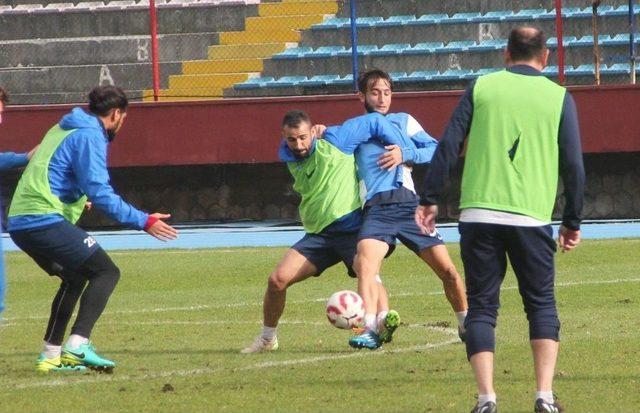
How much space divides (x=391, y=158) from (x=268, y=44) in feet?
51.9

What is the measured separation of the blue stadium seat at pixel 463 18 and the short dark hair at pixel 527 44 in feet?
58.4

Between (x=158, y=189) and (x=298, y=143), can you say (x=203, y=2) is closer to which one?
(x=158, y=189)

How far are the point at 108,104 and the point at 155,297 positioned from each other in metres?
5.32

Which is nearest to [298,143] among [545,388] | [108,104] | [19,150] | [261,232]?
[108,104]

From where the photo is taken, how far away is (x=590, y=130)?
68.2 feet

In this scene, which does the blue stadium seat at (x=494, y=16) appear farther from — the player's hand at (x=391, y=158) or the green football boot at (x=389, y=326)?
the green football boot at (x=389, y=326)

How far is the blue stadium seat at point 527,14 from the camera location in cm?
2384

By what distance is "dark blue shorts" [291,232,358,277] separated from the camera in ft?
31.4

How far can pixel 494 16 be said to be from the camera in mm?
24281

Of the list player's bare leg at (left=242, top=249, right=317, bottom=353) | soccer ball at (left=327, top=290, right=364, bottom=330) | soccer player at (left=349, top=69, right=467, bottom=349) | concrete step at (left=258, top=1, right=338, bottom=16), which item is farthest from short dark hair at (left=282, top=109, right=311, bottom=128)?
concrete step at (left=258, top=1, right=338, bottom=16)

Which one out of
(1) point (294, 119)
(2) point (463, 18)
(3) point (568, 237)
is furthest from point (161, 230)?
(2) point (463, 18)

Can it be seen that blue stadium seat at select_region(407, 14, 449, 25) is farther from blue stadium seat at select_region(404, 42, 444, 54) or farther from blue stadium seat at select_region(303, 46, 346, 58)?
blue stadium seat at select_region(303, 46, 346, 58)

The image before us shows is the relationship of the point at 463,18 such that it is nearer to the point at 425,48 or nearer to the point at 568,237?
the point at 425,48

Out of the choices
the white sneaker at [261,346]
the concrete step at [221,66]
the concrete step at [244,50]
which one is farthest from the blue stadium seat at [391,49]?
the white sneaker at [261,346]
